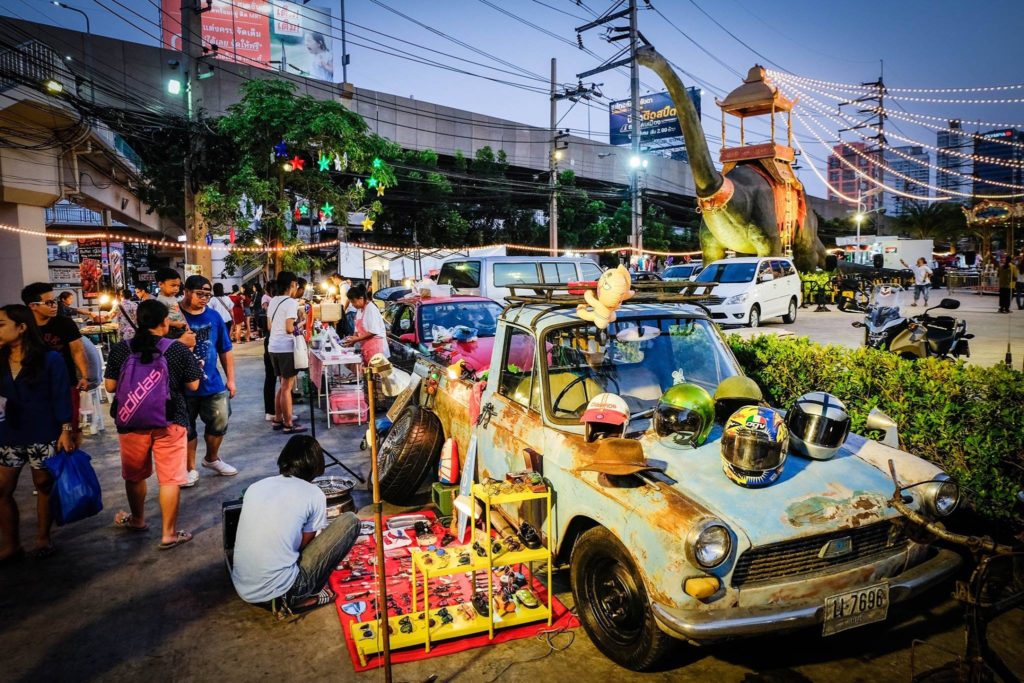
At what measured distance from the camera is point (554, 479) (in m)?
3.69

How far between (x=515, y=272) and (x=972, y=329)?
10887 mm

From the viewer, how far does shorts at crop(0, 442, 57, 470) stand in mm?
4480

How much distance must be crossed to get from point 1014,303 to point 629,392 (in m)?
25.9

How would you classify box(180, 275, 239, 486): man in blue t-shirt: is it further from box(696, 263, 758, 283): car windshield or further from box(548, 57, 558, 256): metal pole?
box(548, 57, 558, 256): metal pole

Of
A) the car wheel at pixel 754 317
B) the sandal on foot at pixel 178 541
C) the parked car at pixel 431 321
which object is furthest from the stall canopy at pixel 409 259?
the sandal on foot at pixel 178 541

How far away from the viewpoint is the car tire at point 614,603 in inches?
120

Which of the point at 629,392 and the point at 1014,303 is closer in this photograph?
the point at 629,392

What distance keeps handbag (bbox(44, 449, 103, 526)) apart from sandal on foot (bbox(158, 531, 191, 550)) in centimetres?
58

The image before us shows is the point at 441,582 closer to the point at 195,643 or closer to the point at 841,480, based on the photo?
the point at 195,643

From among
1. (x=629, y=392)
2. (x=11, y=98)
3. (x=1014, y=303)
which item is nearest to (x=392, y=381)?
(x=629, y=392)

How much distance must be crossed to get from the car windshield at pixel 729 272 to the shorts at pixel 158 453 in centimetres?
1434

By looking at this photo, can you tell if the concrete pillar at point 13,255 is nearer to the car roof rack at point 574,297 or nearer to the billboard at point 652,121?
the car roof rack at point 574,297

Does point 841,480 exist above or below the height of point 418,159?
below

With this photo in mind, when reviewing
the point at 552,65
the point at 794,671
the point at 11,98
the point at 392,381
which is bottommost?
the point at 794,671
